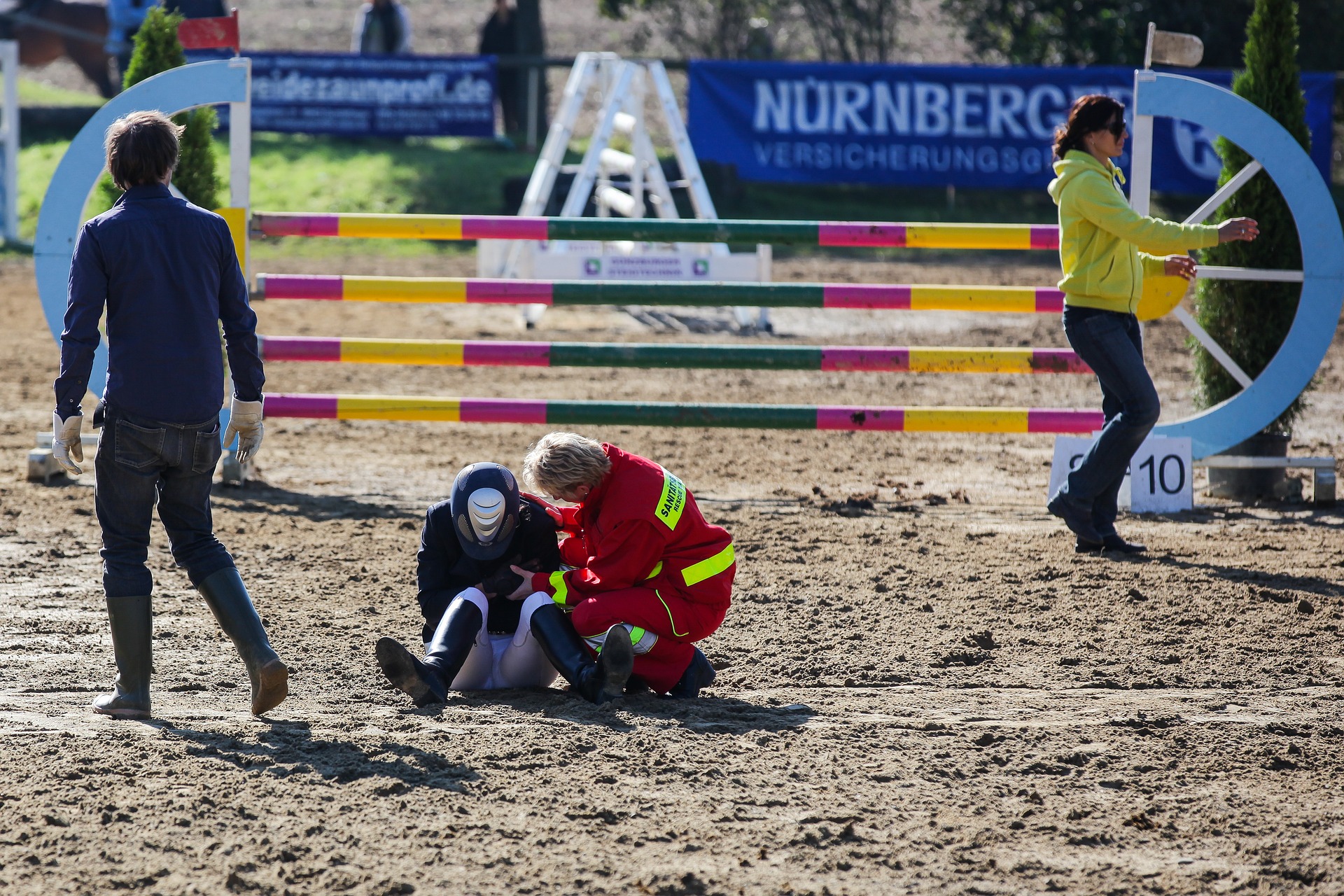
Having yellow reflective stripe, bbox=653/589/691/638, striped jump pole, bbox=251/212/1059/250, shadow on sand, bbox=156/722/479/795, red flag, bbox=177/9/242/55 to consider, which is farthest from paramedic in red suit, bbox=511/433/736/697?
red flag, bbox=177/9/242/55

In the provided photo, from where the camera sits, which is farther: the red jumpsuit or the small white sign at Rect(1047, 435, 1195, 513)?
the small white sign at Rect(1047, 435, 1195, 513)

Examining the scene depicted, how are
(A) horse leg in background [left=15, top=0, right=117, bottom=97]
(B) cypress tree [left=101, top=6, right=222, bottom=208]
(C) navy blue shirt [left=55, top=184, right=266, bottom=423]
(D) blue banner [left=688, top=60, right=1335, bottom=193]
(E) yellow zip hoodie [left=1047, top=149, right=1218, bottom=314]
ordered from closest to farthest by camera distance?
(C) navy blue shirt [left=55, top=184, right=266, bottom=423] → (E) yellow zip hoodie [left=1047, top=149, right=1218, bottom=314] → (B) cypress tree [left=101, top=6, right=222, bottom=208] → (D) blue banner [left=688, top=60, right=1335, bottom=193] → (A) horse leg in background [left=15, top=0, right=117, bottom=97]

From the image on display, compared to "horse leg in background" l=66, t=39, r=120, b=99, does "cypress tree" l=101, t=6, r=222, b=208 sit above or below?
below

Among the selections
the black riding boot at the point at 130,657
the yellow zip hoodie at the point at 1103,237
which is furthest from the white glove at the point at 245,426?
the yellow zip hoodie at the point at 1103,237

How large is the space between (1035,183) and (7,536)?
1315 cm

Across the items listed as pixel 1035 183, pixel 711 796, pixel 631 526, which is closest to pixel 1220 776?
pixel 711 796

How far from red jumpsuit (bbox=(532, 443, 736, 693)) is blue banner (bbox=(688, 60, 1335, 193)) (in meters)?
12.8

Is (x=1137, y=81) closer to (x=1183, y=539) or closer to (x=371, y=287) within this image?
(x=1183, y=539)

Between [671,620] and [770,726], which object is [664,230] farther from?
[770,726]

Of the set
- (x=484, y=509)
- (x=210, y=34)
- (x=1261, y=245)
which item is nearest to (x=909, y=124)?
(x=1261, y=245)

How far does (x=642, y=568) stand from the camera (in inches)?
169

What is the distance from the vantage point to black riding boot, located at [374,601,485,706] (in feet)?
13.6

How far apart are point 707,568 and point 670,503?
24cm

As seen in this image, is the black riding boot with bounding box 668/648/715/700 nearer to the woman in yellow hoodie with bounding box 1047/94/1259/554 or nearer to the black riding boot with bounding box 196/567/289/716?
the black riding boot with bounding box 196/567/289/716
